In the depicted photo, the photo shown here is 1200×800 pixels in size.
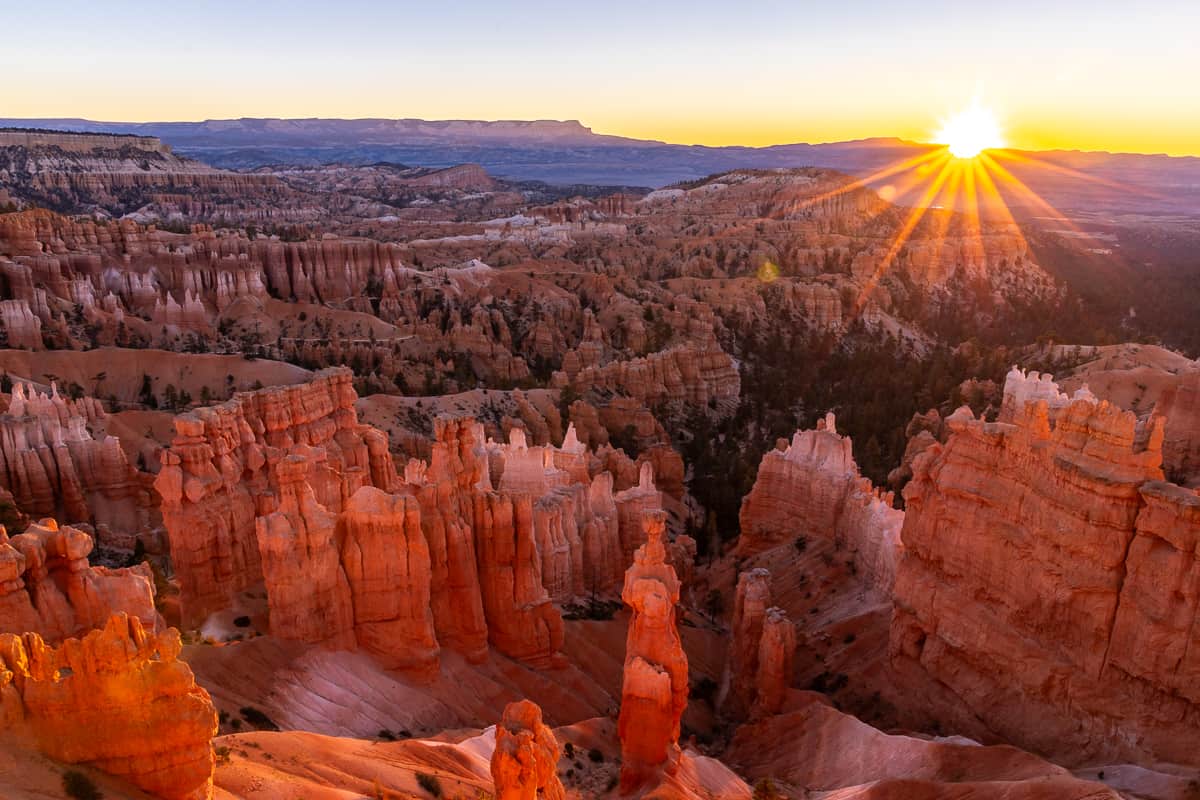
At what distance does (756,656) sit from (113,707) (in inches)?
576

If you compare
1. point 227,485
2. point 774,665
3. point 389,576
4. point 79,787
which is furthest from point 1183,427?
point 79,787

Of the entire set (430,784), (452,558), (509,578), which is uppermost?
(430,784)

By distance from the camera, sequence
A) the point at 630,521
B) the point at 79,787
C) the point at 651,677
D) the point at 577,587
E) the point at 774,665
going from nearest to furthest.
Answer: the point at 79,787
the point at 651,677
the point at 774,665
the point at 577,587
the point at 630,521

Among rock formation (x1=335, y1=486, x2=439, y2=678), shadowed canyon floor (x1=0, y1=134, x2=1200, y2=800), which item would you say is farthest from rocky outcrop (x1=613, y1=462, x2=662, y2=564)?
rock formation (x1=335, y1=486, x2=439, y2=678)

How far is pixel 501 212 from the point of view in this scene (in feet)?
478

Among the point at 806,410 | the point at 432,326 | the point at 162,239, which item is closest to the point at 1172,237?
the point at 806,410

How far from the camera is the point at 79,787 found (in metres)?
8.14

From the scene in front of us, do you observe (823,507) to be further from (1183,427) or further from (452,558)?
(452,558)

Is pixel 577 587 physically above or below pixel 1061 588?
below

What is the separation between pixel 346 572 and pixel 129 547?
1395 cm

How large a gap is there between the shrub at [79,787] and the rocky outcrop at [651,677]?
8289 mm

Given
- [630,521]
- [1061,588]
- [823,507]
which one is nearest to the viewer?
[1061,588]

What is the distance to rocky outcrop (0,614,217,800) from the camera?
8492 mm

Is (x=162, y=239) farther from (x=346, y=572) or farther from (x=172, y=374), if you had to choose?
(x=346, y=572)
